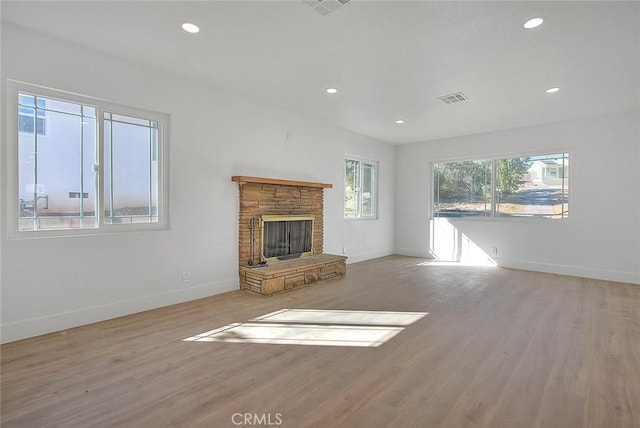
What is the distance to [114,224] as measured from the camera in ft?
11.2

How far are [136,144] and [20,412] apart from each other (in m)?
2.61

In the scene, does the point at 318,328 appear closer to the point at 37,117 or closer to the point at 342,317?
the point at 342,317

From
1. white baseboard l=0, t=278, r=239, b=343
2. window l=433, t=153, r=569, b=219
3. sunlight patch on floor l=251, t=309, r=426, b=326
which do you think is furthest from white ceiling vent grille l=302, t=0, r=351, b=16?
window l=433, t=153, r=569, b=219

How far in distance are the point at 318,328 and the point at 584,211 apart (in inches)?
203

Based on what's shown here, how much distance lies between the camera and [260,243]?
4.63m

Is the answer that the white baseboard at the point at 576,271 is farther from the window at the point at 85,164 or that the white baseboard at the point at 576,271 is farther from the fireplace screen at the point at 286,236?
the window at the point at 85,164

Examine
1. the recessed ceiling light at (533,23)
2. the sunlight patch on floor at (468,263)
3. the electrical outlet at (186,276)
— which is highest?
the recessed ceiling light at (533,23)

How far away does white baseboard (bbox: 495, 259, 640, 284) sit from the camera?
16.5 ft

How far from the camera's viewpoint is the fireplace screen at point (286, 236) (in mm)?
4738

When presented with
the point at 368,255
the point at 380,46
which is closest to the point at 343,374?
the point at 380,46

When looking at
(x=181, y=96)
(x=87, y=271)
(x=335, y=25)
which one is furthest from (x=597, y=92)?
(x=87, y=271)

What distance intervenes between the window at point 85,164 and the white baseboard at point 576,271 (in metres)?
6.07

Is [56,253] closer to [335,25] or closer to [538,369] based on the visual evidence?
[335,25]

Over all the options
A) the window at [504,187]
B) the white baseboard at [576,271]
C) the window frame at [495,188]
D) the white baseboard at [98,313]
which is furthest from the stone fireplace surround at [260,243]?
the white baseboard at [576,271]
